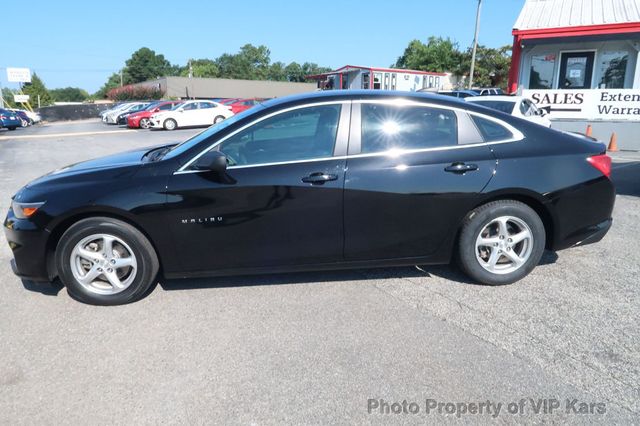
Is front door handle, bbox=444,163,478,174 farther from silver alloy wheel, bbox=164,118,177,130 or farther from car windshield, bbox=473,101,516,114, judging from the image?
silver alloy wheel, bbox=164,118,177,130

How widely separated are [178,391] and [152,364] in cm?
36

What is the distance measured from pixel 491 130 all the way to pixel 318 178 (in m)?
1.55

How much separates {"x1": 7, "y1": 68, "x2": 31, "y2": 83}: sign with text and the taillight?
263 ft

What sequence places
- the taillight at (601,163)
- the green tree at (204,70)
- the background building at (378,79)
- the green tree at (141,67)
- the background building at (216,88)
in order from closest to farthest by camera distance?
the taillight at (601,163), the background building at (378,79), the background building at (216,88), the green tree at (204,70), the green tree at (141,67)

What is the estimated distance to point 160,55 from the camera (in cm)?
13888

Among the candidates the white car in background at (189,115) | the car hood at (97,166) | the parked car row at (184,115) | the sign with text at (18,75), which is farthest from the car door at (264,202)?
the sign with text at (18,75)

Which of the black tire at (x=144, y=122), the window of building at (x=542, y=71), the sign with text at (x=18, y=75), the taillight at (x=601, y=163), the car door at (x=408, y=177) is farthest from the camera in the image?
the sign with text at (x=18, y=75)

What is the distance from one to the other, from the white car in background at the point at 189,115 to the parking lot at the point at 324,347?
20.9 meters

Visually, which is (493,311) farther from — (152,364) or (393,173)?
(152,364)

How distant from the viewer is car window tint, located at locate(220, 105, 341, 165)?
3.56 metres

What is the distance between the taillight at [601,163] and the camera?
12.5ft

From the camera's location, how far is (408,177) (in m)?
3.56

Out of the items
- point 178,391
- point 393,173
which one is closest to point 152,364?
point 178,391

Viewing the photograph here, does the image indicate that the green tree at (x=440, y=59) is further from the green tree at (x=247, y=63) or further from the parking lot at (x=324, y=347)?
the green tree at (x=247, y=63)
